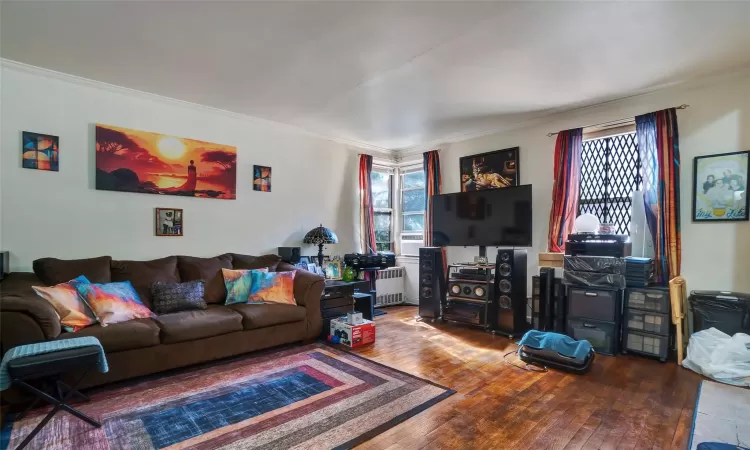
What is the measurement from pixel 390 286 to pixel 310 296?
209cm

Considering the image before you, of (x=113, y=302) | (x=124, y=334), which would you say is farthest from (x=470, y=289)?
(x=113, y=302)

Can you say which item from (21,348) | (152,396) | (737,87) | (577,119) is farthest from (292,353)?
(737,87)

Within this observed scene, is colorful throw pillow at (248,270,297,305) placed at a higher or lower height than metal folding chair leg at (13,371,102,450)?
higher

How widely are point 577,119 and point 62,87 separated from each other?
5071 mm

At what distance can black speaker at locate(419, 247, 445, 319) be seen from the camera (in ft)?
15.2

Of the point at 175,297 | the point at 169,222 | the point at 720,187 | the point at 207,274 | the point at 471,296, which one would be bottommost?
the point at 471,296

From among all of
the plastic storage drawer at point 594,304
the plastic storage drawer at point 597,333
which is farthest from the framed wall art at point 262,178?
the plastic storage drawer at point 597,333

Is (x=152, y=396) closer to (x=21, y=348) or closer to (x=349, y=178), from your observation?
(x=21, y=348)

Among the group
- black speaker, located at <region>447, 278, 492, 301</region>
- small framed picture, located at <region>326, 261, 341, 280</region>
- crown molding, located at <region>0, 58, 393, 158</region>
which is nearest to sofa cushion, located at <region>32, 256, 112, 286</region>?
Result: crown molding, located at <region>0, 58, 393, 158</region>

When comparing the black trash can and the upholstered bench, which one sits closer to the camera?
the upholstered bench

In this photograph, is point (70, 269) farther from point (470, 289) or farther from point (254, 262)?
point (470, 289)

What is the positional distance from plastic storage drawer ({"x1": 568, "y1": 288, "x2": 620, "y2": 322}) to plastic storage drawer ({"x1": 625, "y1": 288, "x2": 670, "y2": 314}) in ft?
0.36

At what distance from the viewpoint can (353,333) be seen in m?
3.49

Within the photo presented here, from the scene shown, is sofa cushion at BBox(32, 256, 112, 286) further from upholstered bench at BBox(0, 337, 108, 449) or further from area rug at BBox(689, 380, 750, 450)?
area rug at BBox(689, 380, 750, 450)
